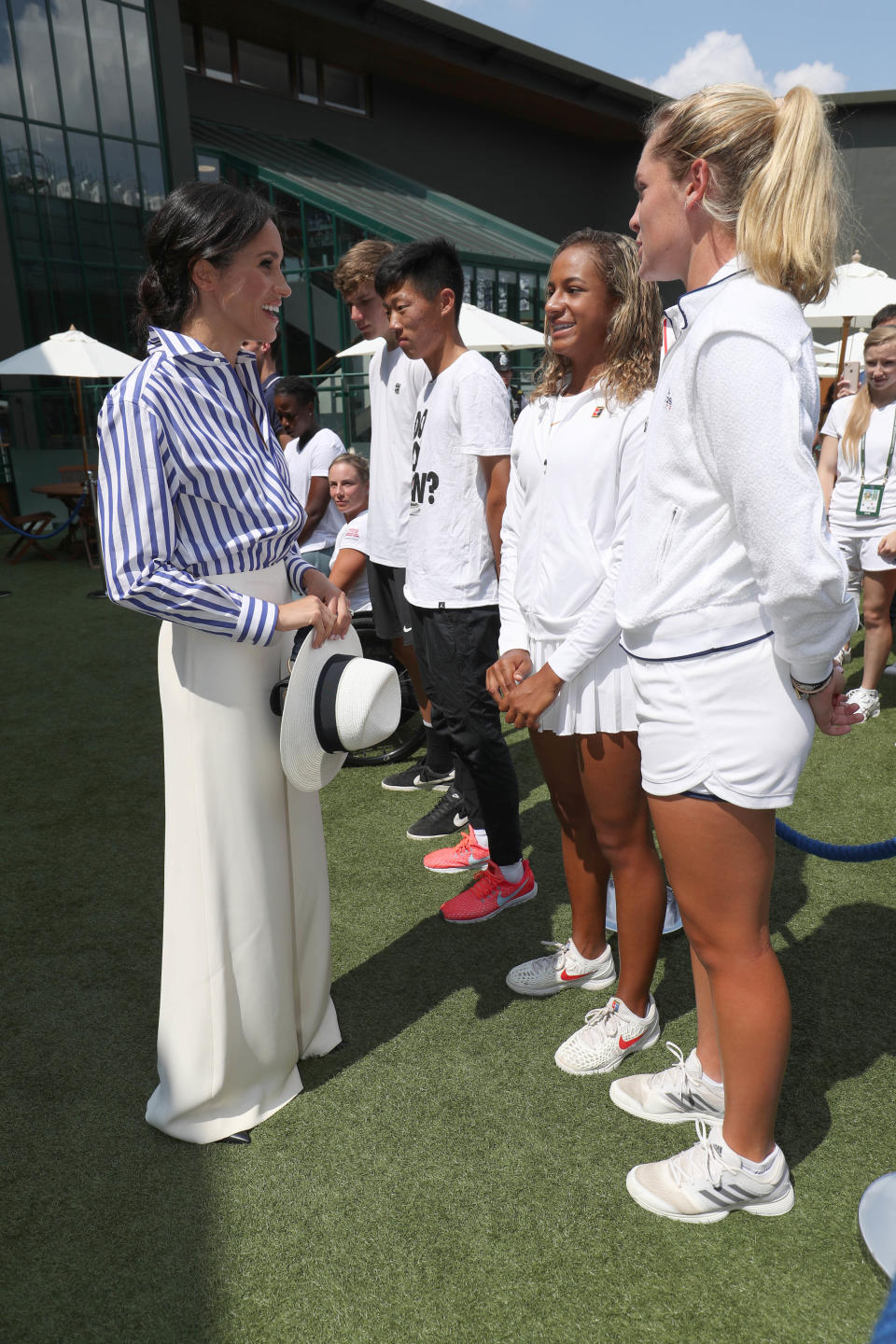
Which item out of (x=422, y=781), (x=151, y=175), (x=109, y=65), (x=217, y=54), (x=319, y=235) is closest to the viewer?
(x=422, y=781)

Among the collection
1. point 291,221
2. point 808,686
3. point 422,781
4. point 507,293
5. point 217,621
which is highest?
point 291,221

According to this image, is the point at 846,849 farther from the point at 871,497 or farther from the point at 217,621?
the point at 871,497

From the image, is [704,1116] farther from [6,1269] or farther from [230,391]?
[230,391]

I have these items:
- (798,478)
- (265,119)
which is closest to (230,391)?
(798,478)

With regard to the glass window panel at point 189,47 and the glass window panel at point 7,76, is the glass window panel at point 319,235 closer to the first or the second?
the glass window panel at point 189,47

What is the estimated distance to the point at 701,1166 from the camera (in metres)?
1.96

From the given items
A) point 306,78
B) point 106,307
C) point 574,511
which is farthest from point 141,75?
point 574,511

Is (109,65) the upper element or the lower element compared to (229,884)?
upper

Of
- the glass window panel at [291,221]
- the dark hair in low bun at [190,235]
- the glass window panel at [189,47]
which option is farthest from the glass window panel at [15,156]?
the dark hair in low bun at [190,235]

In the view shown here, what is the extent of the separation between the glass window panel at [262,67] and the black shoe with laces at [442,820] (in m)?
18.9

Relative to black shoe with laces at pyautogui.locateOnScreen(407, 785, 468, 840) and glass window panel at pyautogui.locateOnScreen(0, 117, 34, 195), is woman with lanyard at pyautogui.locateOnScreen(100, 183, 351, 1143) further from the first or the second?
glass window panel at pyautogui.locateOnScreen(0, 117, 34, 195)

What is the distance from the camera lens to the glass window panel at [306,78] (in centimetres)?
1889

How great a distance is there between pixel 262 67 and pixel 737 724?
21232mm

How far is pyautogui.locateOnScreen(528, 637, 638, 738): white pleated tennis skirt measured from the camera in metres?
2.16
